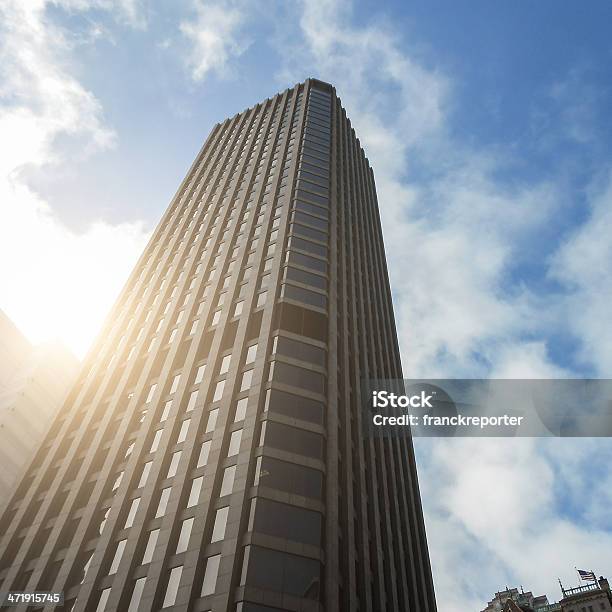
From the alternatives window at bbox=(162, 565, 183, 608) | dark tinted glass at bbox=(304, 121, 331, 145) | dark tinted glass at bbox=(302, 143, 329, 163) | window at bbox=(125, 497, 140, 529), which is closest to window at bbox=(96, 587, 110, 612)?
window at bbox=(125, 497, 140, 529)

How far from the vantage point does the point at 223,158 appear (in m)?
78.6

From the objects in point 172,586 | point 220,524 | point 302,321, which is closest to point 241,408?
point 220,524

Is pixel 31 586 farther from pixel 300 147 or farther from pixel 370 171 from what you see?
pixel 370 171

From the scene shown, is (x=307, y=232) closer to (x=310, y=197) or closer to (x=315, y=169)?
(x=310, y=197)

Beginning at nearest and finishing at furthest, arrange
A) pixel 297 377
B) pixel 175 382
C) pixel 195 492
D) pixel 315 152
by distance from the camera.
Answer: pixel 195 492 < pixel 297 377 < pixel 175 382 < pixel 315 152

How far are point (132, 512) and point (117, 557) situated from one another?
9.19 ft

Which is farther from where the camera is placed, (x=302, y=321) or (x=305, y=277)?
(x=305, y=277)

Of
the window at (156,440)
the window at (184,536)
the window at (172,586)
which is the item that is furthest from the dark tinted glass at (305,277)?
the window at (172,586)

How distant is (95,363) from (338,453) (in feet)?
99.5

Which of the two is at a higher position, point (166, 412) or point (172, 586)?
point (166, 412)

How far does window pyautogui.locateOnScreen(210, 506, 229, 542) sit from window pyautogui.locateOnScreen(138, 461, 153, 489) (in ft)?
25.6

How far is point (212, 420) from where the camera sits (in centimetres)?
3606

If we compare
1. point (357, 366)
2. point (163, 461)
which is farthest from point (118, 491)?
point (357, 366)

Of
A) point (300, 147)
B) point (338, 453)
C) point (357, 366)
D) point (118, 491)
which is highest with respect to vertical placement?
point (300, 147)
